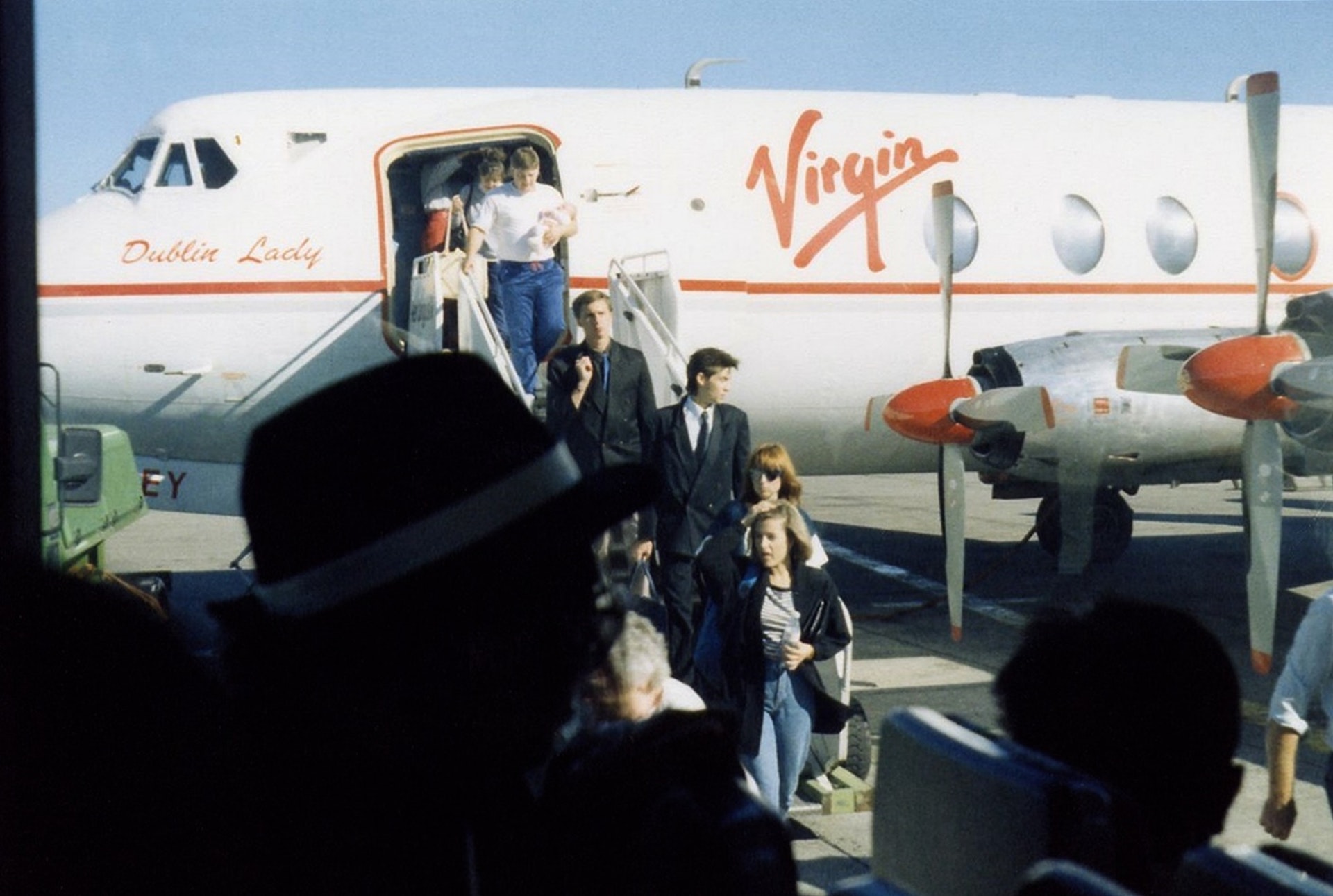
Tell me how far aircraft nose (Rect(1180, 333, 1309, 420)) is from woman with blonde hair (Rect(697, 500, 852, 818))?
7.23 ft

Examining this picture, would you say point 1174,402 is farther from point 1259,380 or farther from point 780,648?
point 780,648

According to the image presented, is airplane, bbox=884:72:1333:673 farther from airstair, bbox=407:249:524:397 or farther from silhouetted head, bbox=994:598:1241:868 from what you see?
silhouetted head, bbox=994:598:1241:868

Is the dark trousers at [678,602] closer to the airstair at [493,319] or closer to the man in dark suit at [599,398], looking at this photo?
the man in dark suit at [599,398]

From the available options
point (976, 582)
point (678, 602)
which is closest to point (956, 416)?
point (678, 602)

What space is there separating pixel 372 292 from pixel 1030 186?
173 inches

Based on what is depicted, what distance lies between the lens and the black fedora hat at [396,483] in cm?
147

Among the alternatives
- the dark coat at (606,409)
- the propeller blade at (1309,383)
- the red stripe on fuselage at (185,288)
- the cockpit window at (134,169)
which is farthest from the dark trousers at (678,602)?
the cockpit window at (134,169)

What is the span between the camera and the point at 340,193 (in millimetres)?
8398

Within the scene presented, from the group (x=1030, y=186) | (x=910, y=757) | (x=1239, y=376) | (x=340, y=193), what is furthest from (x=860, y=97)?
(x=910, y=757)

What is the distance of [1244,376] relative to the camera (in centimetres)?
605

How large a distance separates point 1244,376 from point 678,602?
9.05ft

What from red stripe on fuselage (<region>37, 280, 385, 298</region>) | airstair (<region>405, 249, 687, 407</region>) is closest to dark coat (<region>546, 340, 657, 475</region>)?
airstair (<region>405, 249, 687, 407</region>)

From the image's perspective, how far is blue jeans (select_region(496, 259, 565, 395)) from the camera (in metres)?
7.99

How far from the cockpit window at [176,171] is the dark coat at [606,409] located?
11.2 ft
